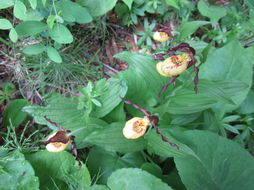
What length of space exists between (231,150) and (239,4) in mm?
1179

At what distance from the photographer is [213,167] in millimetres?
1149

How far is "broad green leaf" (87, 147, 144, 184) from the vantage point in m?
1.37

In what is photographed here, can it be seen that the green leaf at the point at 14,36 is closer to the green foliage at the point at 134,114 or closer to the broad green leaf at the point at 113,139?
the green foliage at the point at 134,114

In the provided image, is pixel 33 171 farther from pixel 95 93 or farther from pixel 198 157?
pixel 198 157

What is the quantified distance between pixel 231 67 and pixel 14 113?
1310 mm

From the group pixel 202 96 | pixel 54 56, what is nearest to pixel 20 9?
pixel 54 56

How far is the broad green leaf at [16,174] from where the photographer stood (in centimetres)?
117

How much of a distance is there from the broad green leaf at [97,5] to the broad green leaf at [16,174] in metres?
0.86

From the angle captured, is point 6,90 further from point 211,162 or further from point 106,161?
point 211,162

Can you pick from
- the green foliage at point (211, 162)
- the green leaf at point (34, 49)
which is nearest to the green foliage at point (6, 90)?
the green leaf at point (34, 49)

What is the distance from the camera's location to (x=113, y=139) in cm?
124

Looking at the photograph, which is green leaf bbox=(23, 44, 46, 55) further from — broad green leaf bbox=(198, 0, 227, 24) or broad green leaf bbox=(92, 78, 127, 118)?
broad green leaf bbox=(198, 0, 227, 24)

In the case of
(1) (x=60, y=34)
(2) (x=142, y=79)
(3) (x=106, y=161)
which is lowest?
(3) (x=106, y=161)

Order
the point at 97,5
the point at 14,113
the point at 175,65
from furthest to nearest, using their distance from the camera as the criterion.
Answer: the point at 14,113 → the point at 97,5 → the point at 175,65
